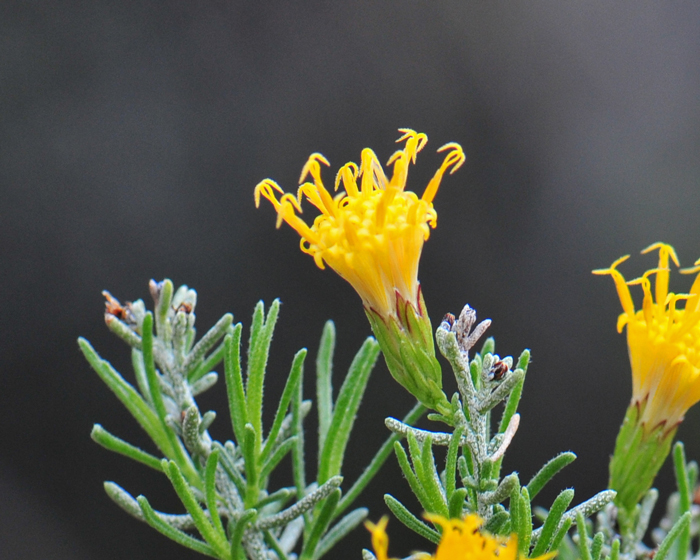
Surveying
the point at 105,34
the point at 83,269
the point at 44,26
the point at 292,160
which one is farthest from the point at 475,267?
the point at 44,26

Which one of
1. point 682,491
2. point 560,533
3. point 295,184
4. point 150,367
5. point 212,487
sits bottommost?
point 682,491

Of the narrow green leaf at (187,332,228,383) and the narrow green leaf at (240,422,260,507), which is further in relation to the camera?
the narrow green leaf at (187,332,228,383)

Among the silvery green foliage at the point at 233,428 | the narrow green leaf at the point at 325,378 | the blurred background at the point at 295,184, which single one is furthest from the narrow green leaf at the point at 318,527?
the blurred background at the point at 295,184

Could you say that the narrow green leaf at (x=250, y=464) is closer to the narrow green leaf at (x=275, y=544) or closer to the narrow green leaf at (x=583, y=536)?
the narrow green leaf at (x=275, y=544)

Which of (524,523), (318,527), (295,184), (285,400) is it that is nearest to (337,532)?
(318,527)

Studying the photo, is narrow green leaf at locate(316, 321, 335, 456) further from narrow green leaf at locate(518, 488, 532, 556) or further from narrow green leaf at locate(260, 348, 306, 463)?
narrow green leaf at locate(518, 488, 532, 556)

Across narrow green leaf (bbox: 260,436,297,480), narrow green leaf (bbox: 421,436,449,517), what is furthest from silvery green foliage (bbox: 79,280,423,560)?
narrow green leaf (bbox: 421,436,449,517)

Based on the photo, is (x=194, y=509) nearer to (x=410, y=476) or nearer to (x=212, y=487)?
(x=212, y=487)
